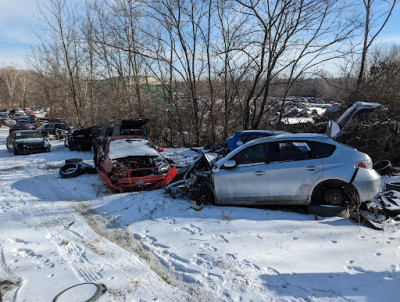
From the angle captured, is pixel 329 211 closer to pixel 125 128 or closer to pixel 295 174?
pixel 295 174

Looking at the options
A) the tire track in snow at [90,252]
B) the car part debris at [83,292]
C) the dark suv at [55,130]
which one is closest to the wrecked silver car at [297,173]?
the tire track in snow at [90,252]

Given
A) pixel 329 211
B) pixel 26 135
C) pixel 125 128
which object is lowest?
pixel 329 211

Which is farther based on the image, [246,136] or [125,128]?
[125,128]

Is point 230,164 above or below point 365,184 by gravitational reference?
above

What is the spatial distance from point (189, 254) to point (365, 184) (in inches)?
140

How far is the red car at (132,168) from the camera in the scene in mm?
7043

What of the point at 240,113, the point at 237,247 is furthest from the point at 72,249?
the point at 240,113

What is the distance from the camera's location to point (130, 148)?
329 inches

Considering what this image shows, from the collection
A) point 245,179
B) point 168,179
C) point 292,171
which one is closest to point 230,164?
point 245,179

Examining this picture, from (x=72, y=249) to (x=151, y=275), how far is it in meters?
1.58

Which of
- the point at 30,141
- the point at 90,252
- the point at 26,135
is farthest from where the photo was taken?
→ the point at 26,135

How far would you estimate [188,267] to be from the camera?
3695 millimetres

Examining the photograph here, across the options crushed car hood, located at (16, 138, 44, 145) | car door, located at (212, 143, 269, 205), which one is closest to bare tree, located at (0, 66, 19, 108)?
crushed car hood, located at (16, 138, 44, 145)

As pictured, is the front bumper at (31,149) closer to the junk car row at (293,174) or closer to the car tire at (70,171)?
the car tire at (70,171)
